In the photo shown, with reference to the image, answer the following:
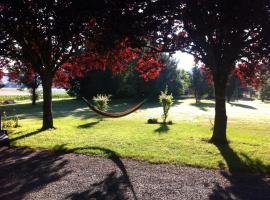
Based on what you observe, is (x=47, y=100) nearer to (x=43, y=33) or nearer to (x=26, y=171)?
(x=43, y=33)

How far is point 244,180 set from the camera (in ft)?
29.5

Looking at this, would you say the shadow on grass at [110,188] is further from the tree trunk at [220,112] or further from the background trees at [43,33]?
the tree trunk at [220,112]

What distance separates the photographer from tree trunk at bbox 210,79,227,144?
1491 cm

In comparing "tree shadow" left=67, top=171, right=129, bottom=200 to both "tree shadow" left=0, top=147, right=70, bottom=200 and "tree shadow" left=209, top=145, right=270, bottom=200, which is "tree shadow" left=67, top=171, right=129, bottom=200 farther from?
"tree shadow" left=209, top=145, right=270, bottom=200

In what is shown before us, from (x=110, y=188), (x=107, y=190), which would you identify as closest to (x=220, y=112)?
(x=110, y=188)

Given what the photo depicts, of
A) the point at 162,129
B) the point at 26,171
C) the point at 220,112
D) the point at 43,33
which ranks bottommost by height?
the point at 162,129

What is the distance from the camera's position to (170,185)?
8.44 meters

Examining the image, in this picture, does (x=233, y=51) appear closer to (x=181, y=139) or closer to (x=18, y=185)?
(x=181, y=139)

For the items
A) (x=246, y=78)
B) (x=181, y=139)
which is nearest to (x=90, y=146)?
(x=181, y=139)

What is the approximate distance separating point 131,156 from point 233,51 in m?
5.64

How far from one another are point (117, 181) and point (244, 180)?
3.04 m

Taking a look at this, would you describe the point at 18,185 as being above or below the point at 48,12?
below

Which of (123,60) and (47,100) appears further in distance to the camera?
(47,100)

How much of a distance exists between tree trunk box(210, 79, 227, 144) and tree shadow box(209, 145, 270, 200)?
298 cm
